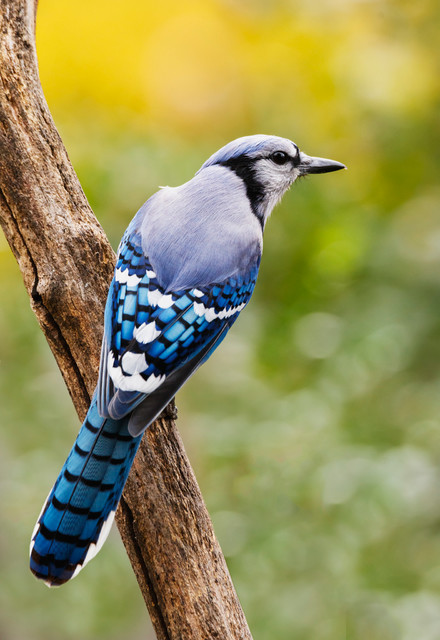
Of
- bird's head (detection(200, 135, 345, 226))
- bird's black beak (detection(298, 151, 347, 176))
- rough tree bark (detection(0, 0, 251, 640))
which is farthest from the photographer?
bird's black beak (detection(298, 151, 347, 176))

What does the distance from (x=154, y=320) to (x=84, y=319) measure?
0.61ft

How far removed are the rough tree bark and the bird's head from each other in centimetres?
48

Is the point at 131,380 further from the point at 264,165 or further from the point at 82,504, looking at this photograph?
the point at 264,165

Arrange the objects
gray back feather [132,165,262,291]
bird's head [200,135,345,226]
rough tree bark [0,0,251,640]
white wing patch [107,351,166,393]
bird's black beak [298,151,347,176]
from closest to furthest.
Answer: white wing patch [107,351,166,393] → rough tree bark [0,0,251,640] → gray back feather [132,165,262,291] → bird's head [200,135,345,226] → bird's black beak [298,151,347,176]

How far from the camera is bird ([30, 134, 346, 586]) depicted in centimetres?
145

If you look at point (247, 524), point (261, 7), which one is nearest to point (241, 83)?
point (261, 7)

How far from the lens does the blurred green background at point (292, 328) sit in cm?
233

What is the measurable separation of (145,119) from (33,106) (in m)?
1.47

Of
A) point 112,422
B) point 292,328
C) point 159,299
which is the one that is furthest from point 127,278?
point 292,328

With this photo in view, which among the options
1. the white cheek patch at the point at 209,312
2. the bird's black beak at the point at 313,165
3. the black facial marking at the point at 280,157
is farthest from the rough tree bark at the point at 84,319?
the bird's black beak at the point at 313,165

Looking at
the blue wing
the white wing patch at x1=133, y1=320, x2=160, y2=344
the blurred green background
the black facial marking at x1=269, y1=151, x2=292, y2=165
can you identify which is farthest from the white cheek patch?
the blurred green background

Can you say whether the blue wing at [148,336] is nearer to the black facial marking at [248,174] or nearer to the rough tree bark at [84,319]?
the rough tree bark at [84,319]

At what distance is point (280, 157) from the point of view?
2043mm

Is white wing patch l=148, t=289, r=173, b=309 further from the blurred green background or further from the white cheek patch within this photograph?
the blurred green background
